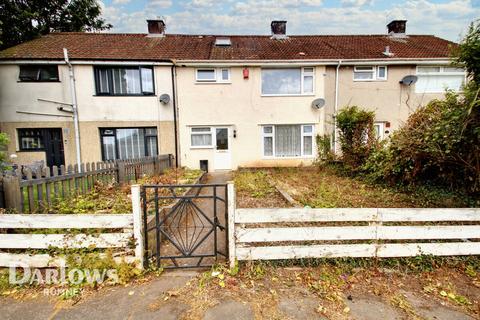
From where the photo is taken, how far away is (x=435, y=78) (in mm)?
11195

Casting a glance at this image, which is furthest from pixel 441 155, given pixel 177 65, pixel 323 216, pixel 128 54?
pixel 128 54

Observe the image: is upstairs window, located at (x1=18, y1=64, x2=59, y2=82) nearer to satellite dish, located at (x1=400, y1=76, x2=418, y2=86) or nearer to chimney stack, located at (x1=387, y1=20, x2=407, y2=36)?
satellite dish, located at (x1=400, y1=76, x2=418, y2=86)

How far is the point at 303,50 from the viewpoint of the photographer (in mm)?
11773

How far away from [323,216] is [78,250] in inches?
129

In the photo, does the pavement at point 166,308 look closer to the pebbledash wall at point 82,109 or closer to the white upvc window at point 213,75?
the pebbledash wall at point 82,109

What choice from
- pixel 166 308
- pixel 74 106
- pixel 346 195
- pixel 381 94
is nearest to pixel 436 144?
pixel 346 195

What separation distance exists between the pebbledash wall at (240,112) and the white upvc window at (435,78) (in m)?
5.14

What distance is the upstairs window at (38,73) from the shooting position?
9.73 metres

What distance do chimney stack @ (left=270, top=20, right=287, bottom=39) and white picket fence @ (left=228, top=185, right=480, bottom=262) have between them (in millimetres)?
13475

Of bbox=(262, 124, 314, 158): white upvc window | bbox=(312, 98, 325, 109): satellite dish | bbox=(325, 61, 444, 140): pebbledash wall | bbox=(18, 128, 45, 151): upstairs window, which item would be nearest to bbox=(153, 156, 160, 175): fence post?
bbox=(262, 124, 314, 158): white upvc window

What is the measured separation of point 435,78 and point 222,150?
→ 1162 centimetres


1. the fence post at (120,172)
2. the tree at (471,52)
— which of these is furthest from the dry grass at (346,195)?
the fence post at (120,172)

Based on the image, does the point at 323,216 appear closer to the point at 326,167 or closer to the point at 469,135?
the point at 469,135

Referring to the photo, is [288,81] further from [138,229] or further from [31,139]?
[31,139]
